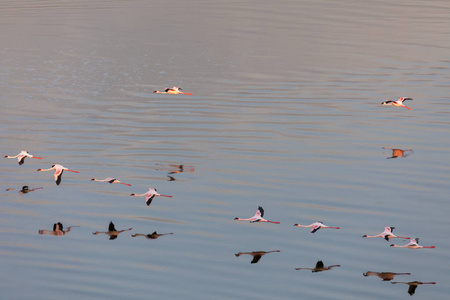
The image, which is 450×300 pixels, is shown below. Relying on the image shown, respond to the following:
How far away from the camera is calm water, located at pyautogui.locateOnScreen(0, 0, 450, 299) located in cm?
1714

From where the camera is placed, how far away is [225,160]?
24.6m

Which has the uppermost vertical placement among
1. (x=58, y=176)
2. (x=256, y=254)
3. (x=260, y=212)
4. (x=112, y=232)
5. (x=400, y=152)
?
(x=400, y=152)

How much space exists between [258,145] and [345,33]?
946 inches

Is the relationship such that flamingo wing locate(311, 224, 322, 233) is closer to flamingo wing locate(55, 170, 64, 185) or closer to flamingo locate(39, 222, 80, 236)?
flamingo locate(39, 222, 80, 236)

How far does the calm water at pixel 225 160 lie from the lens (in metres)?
17.1

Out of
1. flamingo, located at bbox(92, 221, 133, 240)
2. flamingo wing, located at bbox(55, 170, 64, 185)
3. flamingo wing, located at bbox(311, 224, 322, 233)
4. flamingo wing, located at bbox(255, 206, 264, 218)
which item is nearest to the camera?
flamingo wing, located at bbox(311, 224, 322, 233)

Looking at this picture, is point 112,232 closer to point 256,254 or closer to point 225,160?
point 256,254

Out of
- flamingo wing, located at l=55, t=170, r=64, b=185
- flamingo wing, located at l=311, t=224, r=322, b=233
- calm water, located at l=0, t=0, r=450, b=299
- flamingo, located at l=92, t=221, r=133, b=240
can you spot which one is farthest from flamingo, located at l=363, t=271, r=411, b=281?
flamingo wing, located at l=55, t=170, r=64, b=185

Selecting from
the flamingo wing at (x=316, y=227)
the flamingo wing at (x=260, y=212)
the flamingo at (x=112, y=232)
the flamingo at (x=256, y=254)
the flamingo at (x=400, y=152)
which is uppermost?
the flamingo at (x=400, y=152)

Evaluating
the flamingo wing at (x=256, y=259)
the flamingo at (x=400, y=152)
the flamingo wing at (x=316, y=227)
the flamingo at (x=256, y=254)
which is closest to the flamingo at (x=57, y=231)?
the flamingo at (x=256, y=254)

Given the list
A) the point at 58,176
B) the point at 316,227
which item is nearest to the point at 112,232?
the point at 58,176

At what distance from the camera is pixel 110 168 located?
23766 mm

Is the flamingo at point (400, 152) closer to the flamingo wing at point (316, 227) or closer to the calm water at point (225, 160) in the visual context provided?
the calm water at point (225, 160)

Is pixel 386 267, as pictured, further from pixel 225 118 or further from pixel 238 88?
pixel 238 88
